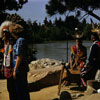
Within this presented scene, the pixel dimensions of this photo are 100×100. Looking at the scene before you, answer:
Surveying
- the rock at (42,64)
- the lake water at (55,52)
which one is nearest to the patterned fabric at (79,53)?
the rock at (42,64)

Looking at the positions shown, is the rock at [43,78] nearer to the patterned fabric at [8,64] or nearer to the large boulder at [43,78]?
the large boulder at [43,78]

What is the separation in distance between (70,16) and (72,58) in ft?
7.60

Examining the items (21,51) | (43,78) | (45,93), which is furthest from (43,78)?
(21,51)

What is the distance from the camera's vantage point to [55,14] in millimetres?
7738

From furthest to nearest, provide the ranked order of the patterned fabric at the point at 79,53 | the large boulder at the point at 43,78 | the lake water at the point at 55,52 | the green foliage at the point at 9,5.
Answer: the lake water at the point at 55,52, the green foliage at the point at 9,5, the large boulder at the point at 43,78, the patterned fabric at the point at 79,53

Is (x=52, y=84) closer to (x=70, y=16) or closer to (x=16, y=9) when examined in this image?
(x=70, y=16)

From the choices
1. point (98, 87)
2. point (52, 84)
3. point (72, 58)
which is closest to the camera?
point (98, 87)

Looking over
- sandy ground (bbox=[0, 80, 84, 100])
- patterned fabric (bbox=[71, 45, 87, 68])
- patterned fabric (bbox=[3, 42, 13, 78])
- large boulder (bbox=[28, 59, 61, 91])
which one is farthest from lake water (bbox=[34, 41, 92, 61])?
patterned fabric (bbox=[3, 42, 13, 78])

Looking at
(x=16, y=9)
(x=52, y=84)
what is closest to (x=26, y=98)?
(x=52, y=84)

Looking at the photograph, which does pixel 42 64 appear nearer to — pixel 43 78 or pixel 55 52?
pixel 43 78

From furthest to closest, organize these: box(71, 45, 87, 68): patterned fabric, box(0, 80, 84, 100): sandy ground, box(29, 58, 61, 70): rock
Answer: box(29, 58, 61, 70): rock
box(71, 45, 87, 68): patterned fabric
box(0, 80, 84, 100): sandy ground

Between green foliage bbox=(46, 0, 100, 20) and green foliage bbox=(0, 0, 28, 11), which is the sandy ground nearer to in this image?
green foliage bbox=(46, 0, 100, 20)

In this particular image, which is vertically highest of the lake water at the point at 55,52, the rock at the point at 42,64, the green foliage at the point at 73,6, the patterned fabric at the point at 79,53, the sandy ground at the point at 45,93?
the green foliage at the point at 73,6

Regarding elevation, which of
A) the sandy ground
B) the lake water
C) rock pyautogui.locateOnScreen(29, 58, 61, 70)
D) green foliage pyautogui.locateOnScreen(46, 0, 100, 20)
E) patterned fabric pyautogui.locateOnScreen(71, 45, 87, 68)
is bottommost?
the lake water
